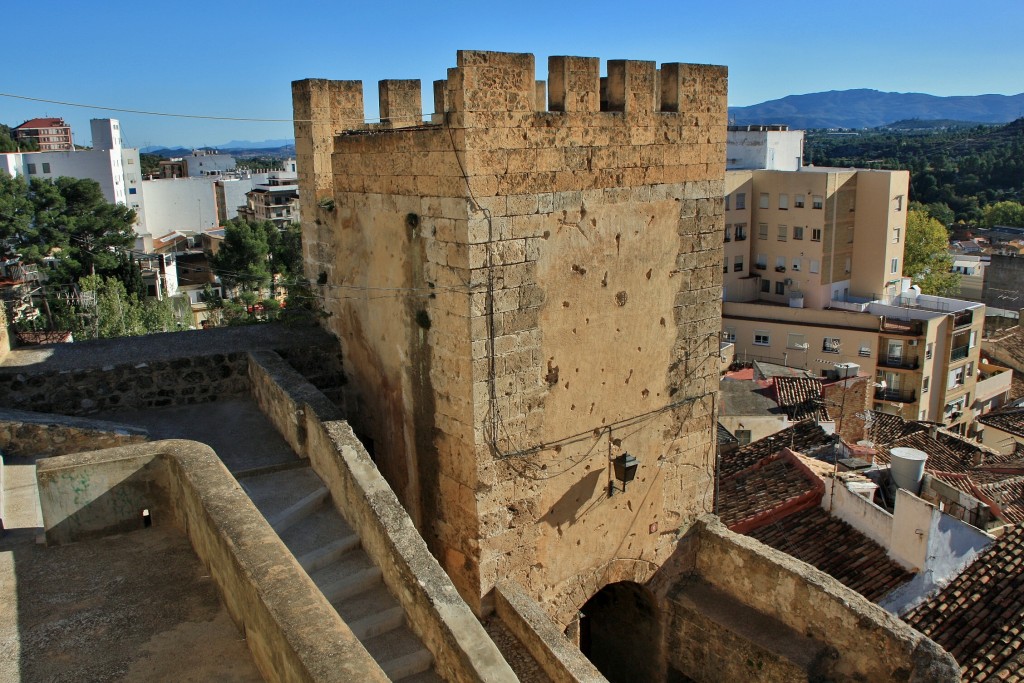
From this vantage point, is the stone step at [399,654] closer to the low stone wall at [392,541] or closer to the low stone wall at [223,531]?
the low stone wall at [392,541]

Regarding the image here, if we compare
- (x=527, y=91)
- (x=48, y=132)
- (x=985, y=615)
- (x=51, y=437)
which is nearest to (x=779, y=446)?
(x=985, y=615)

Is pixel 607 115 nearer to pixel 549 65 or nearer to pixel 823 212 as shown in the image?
pixel 549 65

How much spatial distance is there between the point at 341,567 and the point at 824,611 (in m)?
4.55

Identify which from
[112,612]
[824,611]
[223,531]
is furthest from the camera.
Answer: [824,611]

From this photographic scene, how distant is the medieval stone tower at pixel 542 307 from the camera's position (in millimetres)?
7426

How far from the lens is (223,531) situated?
4938mm

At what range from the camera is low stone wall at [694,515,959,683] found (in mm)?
7376

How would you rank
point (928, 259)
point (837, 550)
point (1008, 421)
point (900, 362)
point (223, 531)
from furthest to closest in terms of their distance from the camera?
point (928, 259) → point (900, 362) → point (1008, 421) → point (837, 550) → point (223, 531)

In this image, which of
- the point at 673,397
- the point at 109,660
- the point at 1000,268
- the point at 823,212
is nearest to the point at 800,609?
the point at 673,397

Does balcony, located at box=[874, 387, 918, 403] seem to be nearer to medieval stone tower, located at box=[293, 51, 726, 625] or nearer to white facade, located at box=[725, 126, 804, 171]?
white facade, located at box=[725, 126, 804, 171]

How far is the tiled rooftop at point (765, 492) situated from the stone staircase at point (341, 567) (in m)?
6.55

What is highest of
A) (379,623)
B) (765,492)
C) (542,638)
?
(379,623)

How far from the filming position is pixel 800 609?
8375mm

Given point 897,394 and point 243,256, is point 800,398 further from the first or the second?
point 243,256
